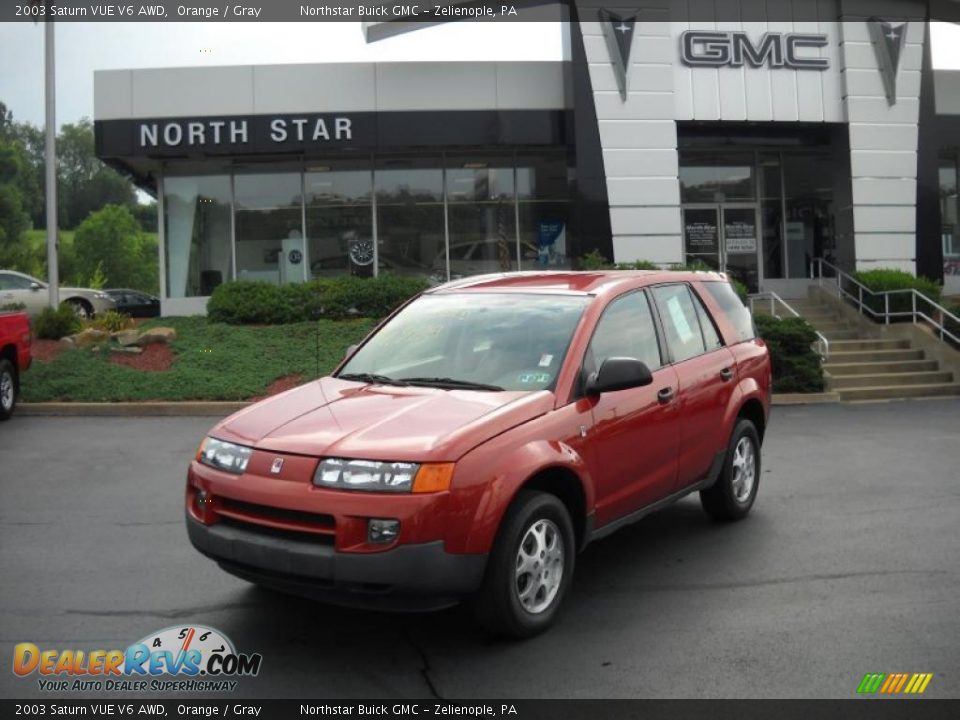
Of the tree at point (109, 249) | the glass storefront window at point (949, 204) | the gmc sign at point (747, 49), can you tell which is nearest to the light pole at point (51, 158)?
the gmc sign at point (747, 49)

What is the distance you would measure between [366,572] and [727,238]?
20597 mm

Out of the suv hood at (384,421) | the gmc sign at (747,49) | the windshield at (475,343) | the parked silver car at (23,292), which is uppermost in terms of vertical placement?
the gmc sign at (747,49)

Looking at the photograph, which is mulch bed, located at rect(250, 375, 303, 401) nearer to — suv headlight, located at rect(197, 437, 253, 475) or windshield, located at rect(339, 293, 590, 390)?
windshield, located at rect(339, 293, 590, 390)

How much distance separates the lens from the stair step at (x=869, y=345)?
17062 mm

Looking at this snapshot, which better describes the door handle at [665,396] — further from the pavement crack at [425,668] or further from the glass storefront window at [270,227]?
the glass storefront window at [270,227]

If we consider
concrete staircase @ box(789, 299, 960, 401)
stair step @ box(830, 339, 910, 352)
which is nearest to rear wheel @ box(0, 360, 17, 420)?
concrete staircase @ box(789, 299, 960, 401)

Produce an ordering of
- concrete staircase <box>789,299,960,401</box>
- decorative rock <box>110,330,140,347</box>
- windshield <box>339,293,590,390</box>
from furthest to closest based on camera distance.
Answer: decorative rock <box>110,330,140,347</box>
concrete staircase <box>789,299,960,401</box>
windshield <box>339,293,590,390</box>

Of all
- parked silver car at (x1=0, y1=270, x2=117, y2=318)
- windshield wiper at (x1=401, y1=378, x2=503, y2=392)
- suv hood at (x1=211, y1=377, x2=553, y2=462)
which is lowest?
suv hood at (x1=211, y1=377, x2=553, y2=462)

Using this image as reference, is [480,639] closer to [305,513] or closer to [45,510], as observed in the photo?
[305,513]

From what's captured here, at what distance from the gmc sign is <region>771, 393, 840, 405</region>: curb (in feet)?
28.8

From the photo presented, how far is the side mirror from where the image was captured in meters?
4.74

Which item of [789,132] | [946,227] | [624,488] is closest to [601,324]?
[624,488]

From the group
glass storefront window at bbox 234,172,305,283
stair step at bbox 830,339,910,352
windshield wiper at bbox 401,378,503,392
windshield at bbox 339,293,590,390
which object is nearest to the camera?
windshield wiper at bbox 401,378,503,392

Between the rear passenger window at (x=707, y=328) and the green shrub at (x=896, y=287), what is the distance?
1306 cm
